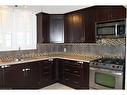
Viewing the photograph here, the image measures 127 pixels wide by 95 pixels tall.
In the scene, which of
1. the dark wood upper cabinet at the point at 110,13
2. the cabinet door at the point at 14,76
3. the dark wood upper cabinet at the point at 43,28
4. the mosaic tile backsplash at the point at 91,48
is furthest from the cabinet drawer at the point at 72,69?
the dark wood upper cabinet at the point at 110,13

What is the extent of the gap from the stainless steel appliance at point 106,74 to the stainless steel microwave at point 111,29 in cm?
62

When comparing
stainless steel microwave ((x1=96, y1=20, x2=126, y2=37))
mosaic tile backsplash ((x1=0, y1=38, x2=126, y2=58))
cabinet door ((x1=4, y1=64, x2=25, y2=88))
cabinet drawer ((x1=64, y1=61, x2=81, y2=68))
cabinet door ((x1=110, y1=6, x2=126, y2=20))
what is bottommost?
cabinet door ((x1=4, y1=64, x2=25, y2=88))

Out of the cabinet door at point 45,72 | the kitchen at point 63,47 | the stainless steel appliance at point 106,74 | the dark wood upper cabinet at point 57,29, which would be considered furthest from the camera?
the dark wood upper cabinet at point 57,29

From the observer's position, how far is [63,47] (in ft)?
16.0

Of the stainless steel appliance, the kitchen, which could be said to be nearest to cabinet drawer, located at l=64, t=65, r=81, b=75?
the kitchen

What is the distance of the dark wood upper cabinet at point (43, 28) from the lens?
166 inches

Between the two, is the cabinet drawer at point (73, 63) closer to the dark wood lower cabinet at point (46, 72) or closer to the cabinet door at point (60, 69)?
the cabinet door at point (60, 69)

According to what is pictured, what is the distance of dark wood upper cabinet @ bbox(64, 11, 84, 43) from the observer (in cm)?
390

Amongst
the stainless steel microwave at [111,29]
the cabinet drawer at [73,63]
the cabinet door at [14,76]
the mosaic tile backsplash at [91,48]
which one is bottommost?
the cabinet door at [14,76]

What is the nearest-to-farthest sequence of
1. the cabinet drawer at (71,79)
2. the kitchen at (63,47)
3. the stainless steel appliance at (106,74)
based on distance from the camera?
the stainless steel appliance at (106,74) < the kitchen at (63,47) < the cabinet drawer at (71,79)

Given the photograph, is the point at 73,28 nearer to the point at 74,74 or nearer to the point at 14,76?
the point at 74,74

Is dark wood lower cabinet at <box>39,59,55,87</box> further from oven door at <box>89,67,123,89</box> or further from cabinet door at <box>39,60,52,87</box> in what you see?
oven door at <box>89,67,123,89</box>

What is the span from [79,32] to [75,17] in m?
0.47

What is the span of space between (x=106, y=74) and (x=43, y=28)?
7.45 feet
